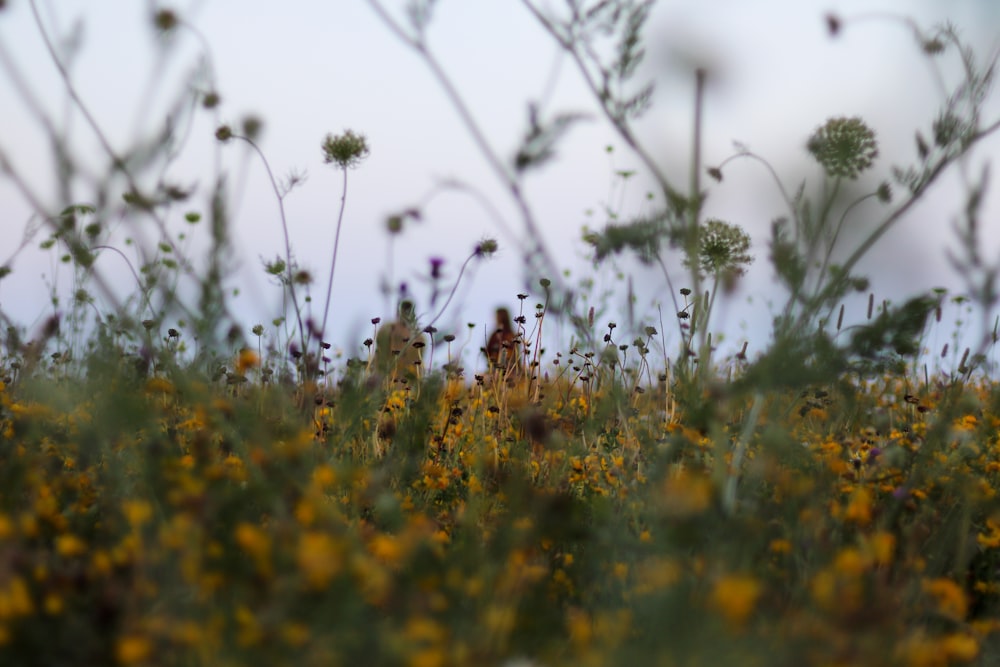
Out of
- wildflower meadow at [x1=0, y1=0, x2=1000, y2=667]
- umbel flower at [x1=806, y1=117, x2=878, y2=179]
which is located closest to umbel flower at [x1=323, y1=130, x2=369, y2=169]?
wildflower meadow at [x1=0, y1=0, x2=1000, y2=667]

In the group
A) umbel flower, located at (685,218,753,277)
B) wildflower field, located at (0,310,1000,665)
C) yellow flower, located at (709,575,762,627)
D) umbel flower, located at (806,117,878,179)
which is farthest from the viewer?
umbel flower, located at (685,218,753,277)

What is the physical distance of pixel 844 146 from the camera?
3490mm

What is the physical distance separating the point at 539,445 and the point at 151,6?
2.60 metres

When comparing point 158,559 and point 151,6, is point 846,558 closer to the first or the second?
point 158,559

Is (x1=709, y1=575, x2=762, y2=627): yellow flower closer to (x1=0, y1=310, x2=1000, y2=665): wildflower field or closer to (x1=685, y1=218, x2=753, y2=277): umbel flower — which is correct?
(x1=0, y1=310, x2=1000, y2=665): wildflower field

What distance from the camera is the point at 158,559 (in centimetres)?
219

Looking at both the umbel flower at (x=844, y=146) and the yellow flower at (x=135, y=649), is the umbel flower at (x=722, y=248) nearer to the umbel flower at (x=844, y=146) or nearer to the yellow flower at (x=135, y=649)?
the umbel flower at (x=844, y=146)

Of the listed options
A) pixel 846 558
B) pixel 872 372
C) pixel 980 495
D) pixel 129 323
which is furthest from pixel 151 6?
pixel 980 495

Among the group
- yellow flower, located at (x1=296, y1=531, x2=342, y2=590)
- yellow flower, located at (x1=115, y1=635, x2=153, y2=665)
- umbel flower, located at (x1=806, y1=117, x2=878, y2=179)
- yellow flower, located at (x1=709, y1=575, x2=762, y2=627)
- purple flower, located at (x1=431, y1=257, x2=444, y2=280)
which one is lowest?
yellow flower, located at (x1=115, y1=635, x2=153, y2=665)

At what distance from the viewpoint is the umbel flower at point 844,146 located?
3.49m

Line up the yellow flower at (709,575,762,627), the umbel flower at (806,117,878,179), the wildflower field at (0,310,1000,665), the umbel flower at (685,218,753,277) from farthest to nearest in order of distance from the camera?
the umbel flower at (685,218,753,277) < the umbel flower at (806,117,878,179) < the wildflower field at (0,310,1000,665) < the yellow flower at (709,575,762,627)

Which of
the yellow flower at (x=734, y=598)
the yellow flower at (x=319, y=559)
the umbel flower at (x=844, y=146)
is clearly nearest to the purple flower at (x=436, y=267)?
the umbel flower at (x=844, y=146)

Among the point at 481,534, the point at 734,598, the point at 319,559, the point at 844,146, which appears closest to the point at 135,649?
the point at 319,559

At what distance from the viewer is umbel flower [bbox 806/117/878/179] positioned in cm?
349
